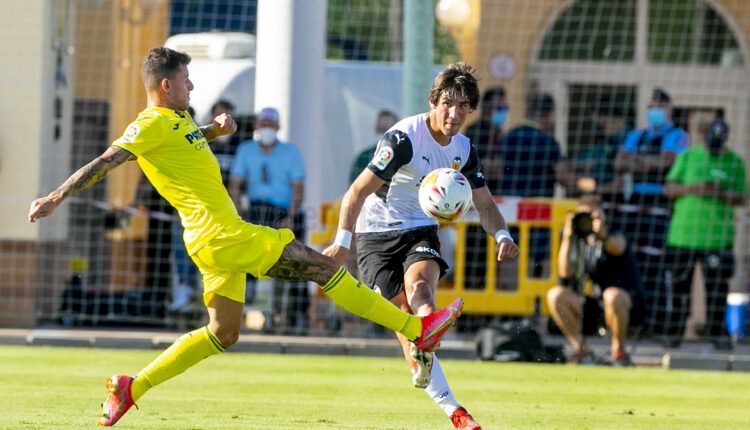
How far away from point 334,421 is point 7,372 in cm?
397

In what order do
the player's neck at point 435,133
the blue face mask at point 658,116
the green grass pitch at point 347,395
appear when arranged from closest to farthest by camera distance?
the player's neck at point 435,133 < the green grass pitch at point 347,395 < the blue face mask at point 658,116

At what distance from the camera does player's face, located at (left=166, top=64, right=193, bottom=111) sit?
916 centimetres

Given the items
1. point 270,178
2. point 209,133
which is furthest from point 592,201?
point 209,133

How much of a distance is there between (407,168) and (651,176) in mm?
8384

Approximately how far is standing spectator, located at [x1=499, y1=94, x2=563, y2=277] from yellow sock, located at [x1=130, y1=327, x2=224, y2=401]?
8.64 meters

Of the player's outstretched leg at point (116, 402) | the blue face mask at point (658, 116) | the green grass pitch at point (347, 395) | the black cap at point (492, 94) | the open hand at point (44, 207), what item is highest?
the black cap at point (492, 94)

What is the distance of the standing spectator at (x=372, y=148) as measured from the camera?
57.0 feet

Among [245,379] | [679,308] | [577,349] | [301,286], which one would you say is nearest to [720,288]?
[679,308]

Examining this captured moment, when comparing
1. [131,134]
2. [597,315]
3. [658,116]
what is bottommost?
[597,315]

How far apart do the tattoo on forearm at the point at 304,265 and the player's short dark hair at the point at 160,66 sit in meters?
1.21

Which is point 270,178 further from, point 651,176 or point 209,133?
point 209,133

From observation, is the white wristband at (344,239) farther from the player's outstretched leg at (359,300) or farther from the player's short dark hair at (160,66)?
the player's short dark hair at (160,66)

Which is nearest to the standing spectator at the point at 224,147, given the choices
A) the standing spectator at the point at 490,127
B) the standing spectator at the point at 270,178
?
the standing spectator at the point at 270,178

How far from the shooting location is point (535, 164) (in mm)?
17516
